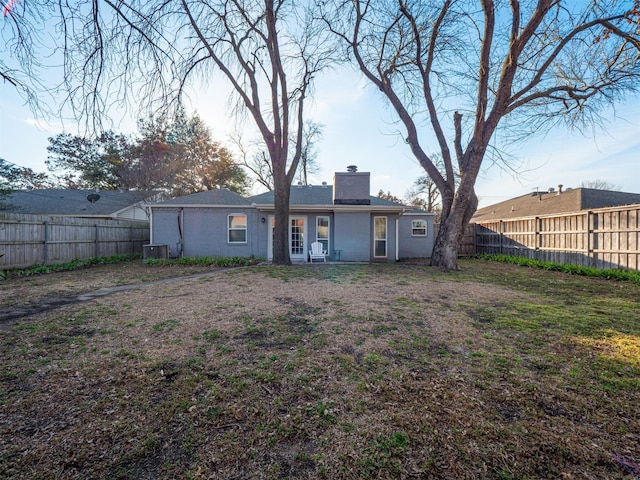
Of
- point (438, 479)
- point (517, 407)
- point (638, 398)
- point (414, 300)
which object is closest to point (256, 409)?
point (438, 479)

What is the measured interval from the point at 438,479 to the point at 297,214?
432 inches

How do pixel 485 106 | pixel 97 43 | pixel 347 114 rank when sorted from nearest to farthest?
pixel 97 43 < pixel 485 106 < pixel 347 114

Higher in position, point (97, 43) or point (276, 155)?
point (276, 155)

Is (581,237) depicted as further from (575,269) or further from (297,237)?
(297,237)

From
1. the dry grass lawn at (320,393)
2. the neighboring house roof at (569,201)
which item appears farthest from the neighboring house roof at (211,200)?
the neighboring house roof at (569,201)

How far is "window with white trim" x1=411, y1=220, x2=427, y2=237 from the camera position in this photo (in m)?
15.0

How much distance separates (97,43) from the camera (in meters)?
3.05

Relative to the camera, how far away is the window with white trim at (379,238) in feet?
42.1

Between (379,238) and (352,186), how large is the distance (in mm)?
2749

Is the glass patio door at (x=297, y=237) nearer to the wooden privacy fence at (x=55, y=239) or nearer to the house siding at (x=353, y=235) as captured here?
the house siding at (x=353, y=235)

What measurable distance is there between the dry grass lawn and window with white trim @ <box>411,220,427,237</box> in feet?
34.8

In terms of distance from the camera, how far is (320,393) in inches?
87.4

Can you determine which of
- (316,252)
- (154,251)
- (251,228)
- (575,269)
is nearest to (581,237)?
(575,269)

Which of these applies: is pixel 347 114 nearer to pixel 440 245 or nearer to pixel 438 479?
pixel 440 245
